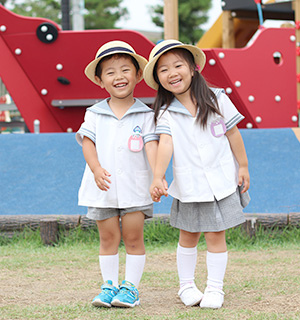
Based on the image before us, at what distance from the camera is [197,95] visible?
9.82ft

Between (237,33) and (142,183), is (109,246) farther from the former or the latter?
(237,33)

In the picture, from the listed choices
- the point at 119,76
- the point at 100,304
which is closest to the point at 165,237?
the point at 100,304

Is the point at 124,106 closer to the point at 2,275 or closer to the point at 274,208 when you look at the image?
the point at 2,275

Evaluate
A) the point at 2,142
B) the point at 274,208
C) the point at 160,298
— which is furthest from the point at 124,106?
the point at 2,142

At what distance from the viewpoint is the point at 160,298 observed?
3.09 m

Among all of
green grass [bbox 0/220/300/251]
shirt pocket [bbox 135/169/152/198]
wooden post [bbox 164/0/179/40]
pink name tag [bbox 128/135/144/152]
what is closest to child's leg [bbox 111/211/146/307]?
shirt pocket [bbox 135/169/152/198]

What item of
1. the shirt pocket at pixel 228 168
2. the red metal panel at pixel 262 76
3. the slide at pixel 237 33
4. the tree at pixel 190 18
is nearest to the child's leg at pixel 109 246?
the shirt pocket at pixel 228 168

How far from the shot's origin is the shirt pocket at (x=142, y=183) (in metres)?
2.96

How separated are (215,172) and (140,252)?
0.56 meters

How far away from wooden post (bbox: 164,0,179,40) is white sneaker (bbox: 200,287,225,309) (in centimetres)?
397

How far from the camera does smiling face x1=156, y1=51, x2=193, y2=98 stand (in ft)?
9.68

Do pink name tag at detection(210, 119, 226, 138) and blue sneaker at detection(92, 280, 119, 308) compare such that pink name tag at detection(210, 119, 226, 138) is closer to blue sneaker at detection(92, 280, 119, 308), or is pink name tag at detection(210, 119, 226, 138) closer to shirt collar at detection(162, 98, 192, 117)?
shirt collar at detection(162, 98, 192, 117)

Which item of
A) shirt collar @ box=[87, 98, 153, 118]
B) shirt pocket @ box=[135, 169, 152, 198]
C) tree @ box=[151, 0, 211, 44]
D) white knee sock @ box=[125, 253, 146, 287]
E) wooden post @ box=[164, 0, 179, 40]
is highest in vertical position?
tree @ box=[151, 0, 211, 44]

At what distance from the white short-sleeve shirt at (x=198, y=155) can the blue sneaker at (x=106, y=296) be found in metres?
0.56
